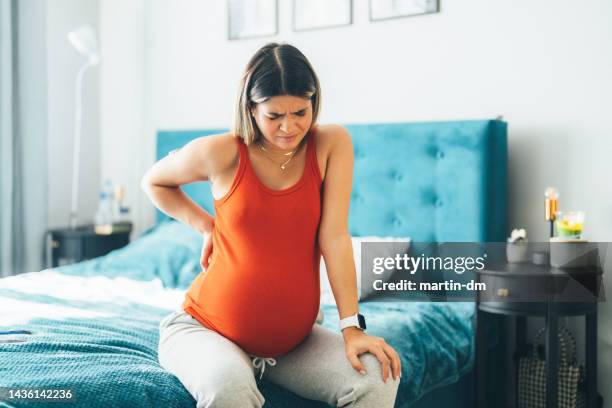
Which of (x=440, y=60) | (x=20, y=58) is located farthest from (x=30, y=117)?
(x=440, y=60)

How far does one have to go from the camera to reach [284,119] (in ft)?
4.83

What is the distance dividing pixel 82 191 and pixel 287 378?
2.74 metres

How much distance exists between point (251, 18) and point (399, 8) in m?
Answer: 0.82

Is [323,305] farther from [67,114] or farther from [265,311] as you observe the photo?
[67,114]

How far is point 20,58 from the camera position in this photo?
3.39 meters

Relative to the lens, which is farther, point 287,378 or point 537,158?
point 537,158

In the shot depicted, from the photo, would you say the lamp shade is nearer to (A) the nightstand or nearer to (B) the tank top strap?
(A) the nightstand

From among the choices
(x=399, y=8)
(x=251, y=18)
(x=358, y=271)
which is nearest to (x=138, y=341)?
(x=358, y=271)

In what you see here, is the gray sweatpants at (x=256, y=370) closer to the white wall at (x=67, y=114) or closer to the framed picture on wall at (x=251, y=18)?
the framed picture on wall at (x=251, y=18)

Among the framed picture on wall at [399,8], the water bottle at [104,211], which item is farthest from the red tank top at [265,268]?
the water bottle at [104,211]

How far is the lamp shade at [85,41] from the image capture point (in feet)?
11.1

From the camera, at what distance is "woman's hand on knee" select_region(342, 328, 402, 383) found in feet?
4.50

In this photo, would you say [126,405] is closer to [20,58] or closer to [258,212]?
[258,212]

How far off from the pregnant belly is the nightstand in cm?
211
